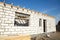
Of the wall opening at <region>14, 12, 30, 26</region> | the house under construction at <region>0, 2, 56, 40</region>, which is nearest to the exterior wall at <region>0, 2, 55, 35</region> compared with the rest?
the house under construction at <region>0, 2, 56, 40</region>

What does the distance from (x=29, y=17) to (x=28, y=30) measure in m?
1.58

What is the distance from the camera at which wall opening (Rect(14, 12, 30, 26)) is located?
403 inches

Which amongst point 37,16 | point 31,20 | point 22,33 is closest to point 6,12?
point 22,33

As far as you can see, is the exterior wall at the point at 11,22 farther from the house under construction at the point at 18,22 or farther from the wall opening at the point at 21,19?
the wall opening at the point at 21,19

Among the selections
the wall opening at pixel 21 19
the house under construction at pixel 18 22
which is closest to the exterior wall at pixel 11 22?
the house under construction at pixel 18 22

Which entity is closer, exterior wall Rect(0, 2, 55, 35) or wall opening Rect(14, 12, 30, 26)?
exterior wall Rect(0, 2, 55, 35)

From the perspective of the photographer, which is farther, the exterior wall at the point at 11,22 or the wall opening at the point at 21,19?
the wall opening at the point at 21,19

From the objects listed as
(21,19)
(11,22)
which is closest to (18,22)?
(21,19)

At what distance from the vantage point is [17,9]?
33.7 ft

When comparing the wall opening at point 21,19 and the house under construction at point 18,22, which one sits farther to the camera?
the wall opening at point 21,19

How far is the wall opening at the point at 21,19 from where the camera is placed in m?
10.2

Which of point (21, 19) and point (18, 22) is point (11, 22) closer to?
point (18, 22)

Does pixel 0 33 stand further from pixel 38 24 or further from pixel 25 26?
pixel 38 24

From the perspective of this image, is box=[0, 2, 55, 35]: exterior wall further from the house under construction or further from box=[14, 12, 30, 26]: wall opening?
box=[14, 12, 30, 26]: wall opening
